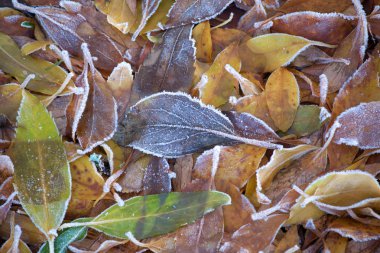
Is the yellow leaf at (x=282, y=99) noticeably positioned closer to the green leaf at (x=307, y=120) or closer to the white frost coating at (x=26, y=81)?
the green leaf at (x=307, y=120)

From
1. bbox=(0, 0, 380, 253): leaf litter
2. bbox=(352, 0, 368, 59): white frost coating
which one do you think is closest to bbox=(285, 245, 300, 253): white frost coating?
bbox=(0, 0, 380, 253): leaf litter

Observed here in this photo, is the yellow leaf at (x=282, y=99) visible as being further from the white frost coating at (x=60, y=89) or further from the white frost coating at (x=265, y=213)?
the white frost coating at (x=60, y=89)

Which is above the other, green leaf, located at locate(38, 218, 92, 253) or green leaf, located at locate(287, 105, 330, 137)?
green leaf, located at locate(287, 105, 330, 137)

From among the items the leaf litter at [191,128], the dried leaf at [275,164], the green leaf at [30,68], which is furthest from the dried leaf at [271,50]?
the green leaf at [30,68]

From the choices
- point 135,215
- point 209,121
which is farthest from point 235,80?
point 135,215

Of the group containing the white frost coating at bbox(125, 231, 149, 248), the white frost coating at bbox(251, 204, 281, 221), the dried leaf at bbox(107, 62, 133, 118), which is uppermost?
the dried leaf at bbox(107, 62, 133, 118)

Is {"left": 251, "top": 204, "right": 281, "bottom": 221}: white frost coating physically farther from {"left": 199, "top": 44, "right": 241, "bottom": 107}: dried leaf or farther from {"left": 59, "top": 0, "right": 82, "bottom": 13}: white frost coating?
{"left": 59, "top": 0, "right": 82, "bottom": 13}: white frost coating

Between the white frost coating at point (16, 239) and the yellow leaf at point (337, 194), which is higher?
the yellow leaf at point (337, 194)

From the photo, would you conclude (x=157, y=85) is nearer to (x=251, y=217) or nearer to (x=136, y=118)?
(x=136, y=118)

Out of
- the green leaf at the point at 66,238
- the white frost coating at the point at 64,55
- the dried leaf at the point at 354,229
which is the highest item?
the white frost coating at the point at 64,55
